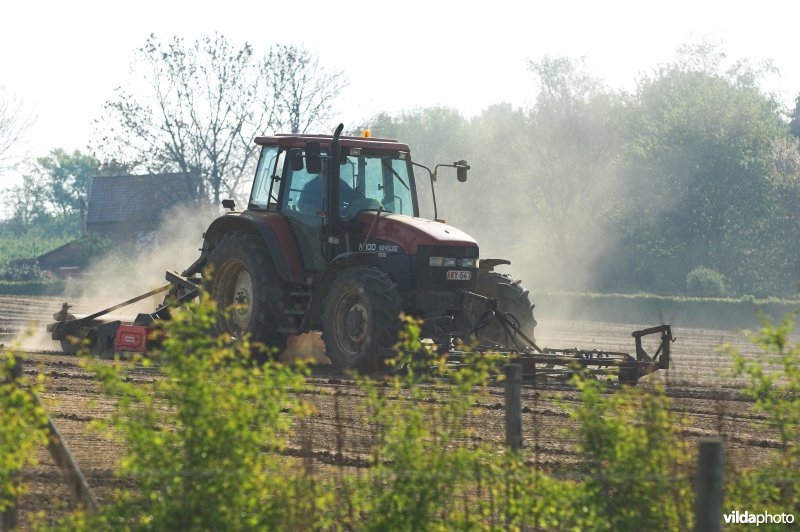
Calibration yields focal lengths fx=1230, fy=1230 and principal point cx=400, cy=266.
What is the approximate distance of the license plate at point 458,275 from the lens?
1363 cm

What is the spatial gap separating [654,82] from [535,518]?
215ft

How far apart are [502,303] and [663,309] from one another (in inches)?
989

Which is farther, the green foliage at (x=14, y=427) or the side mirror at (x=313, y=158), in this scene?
the side mirror at (x=313, y=158)

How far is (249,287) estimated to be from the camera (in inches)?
576

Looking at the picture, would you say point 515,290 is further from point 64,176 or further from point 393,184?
point 64,176

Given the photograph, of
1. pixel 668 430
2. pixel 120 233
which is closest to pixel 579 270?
pixel 120 233

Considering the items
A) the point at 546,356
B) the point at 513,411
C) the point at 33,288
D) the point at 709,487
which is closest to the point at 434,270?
the point at 546,356

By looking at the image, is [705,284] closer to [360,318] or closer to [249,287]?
[249,287]

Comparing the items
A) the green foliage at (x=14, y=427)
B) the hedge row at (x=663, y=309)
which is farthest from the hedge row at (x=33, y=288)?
the green foliage at (x=14, y=427)

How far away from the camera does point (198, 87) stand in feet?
162

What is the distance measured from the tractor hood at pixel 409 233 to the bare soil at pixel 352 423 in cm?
163

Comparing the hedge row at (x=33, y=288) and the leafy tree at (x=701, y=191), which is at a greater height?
the leafy tree at (x=701, y=191)

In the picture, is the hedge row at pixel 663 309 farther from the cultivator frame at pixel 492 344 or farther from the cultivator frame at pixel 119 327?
the cultivator frame at pixel 492 344

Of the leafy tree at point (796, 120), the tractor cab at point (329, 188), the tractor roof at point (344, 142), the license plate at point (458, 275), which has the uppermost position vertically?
the leafy tree at point (796, 120)
